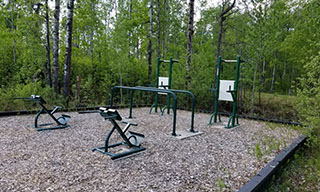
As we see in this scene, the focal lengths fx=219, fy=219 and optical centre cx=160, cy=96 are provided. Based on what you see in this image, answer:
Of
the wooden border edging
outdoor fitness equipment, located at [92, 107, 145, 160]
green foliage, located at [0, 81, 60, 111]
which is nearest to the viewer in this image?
the wooden border edging

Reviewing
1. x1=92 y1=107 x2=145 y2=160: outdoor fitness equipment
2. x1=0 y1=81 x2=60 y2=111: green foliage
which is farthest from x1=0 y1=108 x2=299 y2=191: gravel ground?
x1=0 y1=81 x2=60 y2=111: green foliage

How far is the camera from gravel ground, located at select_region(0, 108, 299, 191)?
2168mm

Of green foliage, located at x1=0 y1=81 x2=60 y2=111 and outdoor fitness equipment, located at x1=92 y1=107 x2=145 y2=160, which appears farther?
green foliage, located at x1=0 y1=81 x2=60 y2=111

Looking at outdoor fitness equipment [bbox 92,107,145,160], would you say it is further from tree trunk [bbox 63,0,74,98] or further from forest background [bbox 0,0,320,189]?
tree trunk [bbox 63,0,74,98]

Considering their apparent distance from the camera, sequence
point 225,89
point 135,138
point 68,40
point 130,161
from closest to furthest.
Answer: point 130,161
point 135,138
point 225,89
point 68,40

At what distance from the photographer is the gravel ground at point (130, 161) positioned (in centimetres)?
217

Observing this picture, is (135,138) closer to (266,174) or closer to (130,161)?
(130,161)

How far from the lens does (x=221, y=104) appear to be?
8.27m

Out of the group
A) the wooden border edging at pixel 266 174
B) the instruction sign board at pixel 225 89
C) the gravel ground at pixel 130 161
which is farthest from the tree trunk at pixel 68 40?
the wooden border edging at pixel 266 174

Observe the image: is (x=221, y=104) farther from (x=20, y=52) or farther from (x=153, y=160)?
(x=20, y=52)

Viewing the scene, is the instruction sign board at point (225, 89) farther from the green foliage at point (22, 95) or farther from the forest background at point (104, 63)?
the green foliage at point (22, 95)

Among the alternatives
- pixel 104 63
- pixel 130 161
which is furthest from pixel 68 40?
pixel 130 161

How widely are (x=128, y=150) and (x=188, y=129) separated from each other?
1.84 metres

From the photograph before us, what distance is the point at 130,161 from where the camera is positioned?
2.78 m
